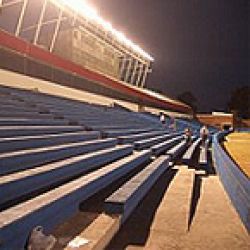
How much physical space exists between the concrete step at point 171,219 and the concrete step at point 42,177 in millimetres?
1190

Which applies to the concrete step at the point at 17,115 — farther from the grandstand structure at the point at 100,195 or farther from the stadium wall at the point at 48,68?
the stadium wall at the point at 48,68

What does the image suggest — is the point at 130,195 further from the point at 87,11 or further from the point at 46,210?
the point at 87,11

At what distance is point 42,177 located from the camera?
3504mm

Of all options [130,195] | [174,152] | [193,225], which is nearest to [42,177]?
[130,195]

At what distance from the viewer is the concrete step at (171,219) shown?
3355 millimetres

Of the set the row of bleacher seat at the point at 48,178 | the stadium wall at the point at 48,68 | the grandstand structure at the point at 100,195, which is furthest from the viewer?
the stadium wall at the point at 48,68

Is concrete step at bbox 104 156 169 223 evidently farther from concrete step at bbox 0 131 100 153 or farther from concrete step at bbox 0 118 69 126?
concrete step at bbox 0 118 69 126

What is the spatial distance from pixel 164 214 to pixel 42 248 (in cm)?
213

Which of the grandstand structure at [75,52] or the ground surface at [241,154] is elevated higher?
the grandstand structure at [75,52]

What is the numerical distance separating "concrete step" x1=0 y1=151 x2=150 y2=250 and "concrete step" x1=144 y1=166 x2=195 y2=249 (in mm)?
823

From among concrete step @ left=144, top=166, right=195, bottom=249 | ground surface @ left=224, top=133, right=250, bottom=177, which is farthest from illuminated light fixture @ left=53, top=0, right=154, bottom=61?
concrete step @ left=144, top=166, right=195, bottom=249

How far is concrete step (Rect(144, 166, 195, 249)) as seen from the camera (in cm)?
336

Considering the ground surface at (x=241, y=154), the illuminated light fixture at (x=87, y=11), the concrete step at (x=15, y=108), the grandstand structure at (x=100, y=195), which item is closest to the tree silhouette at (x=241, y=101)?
the illuminated light fixture at (x=87, y=11)

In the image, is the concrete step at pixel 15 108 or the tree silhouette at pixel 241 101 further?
the tree silhouette at pixel 241 101
